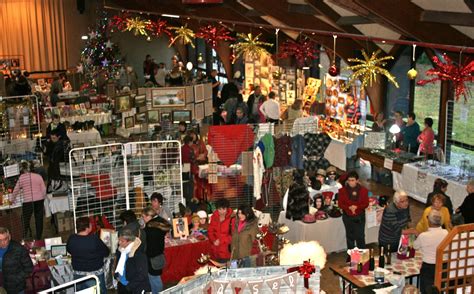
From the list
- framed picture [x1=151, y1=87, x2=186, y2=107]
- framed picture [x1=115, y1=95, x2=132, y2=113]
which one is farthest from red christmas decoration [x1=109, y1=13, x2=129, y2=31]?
framed picture [x1=115, y1=95, x2=132, y2=113]

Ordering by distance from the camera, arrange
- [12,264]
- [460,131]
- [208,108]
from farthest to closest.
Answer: [208,108]
[460,131]
[12,264]

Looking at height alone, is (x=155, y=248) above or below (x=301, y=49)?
below

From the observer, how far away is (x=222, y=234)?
729 centimetres

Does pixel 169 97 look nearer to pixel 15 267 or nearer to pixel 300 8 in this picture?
pixel 300 8

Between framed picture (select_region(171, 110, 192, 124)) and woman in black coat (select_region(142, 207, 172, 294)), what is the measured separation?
6.33 m

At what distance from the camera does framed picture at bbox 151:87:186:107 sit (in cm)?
1360

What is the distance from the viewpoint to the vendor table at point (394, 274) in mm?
6406

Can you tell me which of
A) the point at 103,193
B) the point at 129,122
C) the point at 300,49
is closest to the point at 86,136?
the point at 129,122

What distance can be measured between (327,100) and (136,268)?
30.2 feet

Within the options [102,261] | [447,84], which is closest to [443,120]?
[447,84]

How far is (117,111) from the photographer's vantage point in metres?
13.4

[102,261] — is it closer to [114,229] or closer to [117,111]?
[114,229]

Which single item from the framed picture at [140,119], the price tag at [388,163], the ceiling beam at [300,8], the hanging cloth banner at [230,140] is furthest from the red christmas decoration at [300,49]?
the hanging cloth banner at [230,140]

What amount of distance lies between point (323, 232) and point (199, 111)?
6541 mm
